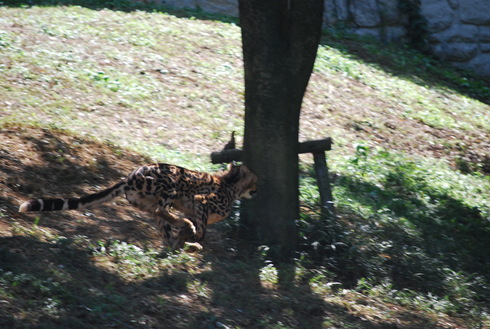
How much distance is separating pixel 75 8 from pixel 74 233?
10.7m

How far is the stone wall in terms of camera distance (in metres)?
19.4

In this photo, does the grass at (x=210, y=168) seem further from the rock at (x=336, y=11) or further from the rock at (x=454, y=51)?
the rock at (x=454, y=51)

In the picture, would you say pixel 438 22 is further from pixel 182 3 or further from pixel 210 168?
pixel 210 168

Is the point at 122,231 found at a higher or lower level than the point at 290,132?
lower

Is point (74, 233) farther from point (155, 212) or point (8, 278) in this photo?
point (8, 278)

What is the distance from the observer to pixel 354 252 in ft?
27.2

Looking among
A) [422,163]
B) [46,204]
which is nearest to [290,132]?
[46,204]

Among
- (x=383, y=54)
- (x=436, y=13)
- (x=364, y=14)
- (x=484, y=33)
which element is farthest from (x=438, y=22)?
(x=383, y=54)

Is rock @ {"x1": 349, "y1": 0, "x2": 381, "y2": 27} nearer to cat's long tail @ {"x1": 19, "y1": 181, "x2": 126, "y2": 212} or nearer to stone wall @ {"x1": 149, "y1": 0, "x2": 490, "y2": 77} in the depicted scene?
stone wall @ {"x1": 149, "y1": 0, "x2": 490, "y2": 77}

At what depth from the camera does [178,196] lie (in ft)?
Answer: 26.4

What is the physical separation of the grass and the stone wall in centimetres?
118

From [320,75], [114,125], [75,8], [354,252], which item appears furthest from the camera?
[75,8]

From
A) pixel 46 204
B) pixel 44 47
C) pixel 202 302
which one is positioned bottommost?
pixel 202 302

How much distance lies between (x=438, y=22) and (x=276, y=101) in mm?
13746
